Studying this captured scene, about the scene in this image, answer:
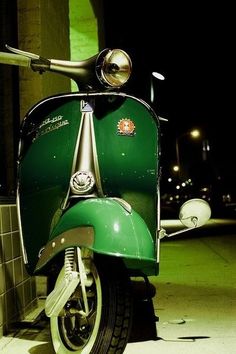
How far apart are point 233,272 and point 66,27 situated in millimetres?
3885

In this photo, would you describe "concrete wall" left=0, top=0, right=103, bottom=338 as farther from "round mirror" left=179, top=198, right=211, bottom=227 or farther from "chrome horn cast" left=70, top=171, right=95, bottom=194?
"round mirror" left=179, top=198, right=211, bottom=227

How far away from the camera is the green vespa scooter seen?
2824mm

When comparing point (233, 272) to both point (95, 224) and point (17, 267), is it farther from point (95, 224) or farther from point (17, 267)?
point (95, 224)

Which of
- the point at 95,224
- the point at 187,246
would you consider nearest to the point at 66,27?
the point at 95,224

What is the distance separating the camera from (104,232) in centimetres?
273

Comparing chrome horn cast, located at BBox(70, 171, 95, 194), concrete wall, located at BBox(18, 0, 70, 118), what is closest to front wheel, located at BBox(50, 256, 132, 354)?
chrome horn cast, located at BBox(70, 171, 95, 194)

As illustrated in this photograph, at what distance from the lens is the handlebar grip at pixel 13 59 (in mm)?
3297

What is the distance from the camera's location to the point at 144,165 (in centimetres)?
356

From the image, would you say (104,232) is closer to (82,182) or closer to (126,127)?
(82,182)

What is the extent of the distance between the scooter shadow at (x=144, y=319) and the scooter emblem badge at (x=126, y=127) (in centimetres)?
106

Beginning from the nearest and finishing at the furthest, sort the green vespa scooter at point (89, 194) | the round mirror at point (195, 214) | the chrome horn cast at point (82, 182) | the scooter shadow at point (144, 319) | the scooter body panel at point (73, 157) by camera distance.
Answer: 1. the green vespa scooter at point (89, 194)
2. the chrome horn cast at point (82, 182)
3. the scooter body panel at point (73, 157)
4. the round mirror at point (195, 214)
5. the scooter shadow at point (144, 319)

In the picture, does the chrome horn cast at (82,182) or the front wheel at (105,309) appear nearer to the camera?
the front wheel at (105,309)

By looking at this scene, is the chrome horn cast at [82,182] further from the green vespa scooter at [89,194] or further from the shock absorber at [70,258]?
the shock absorber at [70,258]

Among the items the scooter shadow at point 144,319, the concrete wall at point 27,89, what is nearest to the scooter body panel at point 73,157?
the concrete wall at point 27,89
